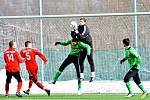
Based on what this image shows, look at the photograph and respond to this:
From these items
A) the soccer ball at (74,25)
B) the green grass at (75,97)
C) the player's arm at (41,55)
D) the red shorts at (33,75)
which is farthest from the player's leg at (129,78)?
the red shorts at (33,75)

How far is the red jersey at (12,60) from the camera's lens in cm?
2127

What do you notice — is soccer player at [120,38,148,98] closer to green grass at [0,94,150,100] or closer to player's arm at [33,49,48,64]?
green grass at [0,94,150,100]

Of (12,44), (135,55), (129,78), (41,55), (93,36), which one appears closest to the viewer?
(135,55)

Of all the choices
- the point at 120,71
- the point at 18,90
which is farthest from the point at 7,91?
the point at 120,71

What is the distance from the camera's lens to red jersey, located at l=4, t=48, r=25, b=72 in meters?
21.3

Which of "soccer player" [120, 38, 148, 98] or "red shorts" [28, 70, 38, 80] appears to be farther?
"red shorts" [28, 70, 38, 80]

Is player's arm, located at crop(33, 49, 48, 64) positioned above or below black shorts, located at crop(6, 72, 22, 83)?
above

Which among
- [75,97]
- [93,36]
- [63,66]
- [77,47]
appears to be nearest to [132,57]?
[77,47]

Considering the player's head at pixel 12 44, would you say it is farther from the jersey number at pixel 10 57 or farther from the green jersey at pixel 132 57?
the green jersey at pixel 132 57

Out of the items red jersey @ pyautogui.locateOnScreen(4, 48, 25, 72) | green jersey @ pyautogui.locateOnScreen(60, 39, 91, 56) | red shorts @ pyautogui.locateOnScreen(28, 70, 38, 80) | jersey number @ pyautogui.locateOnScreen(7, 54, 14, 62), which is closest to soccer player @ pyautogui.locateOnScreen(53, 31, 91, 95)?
green jersey @ pyautogui.locateOnScreen(60, 39, 91, 56)

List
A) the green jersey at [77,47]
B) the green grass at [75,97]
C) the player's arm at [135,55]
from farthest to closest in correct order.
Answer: the green jersey at [77,47]
the player's arm at [135,55]
the green grass at [75,97]

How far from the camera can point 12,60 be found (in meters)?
21.3

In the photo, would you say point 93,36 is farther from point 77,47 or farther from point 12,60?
point 12,60

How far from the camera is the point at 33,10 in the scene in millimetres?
26391
